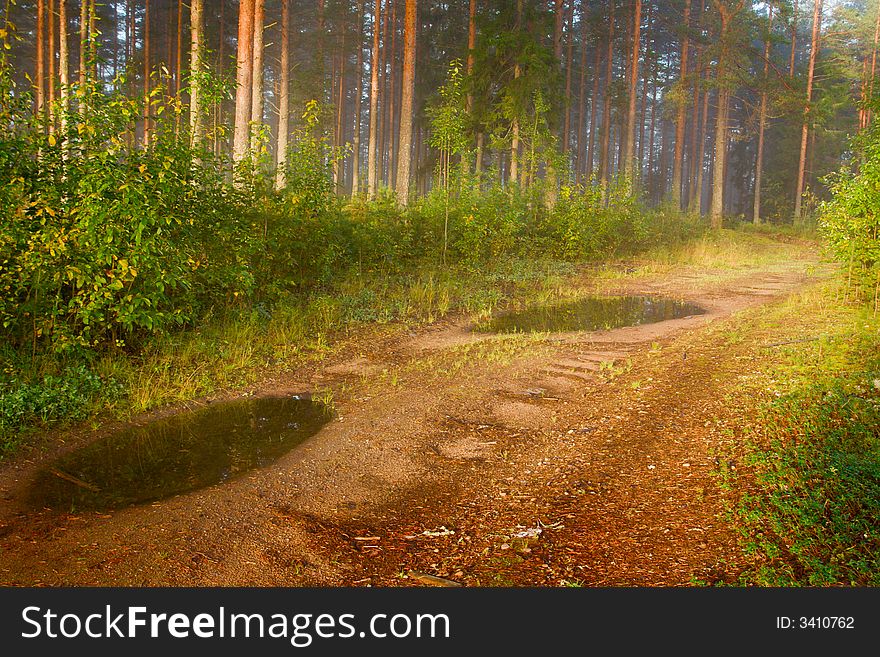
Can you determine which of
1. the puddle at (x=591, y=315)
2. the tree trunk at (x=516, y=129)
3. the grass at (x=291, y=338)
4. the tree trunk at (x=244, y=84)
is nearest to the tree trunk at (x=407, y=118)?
the grass at (x=291, y=338)

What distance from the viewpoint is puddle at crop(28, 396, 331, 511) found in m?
5.14

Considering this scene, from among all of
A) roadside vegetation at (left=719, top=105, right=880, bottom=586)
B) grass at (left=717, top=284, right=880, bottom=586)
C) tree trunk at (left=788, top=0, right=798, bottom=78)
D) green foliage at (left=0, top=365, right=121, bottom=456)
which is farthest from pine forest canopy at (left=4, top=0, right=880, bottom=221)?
grass at (left=717, top=284, right=880, bottom=586)

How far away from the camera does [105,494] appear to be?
5.12 meters

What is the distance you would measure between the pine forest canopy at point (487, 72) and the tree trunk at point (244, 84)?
0.11 ft

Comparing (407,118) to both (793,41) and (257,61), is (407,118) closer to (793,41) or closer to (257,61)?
(257,61)

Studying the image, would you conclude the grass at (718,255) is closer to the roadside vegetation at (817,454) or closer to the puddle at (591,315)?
the puddle at (591,315)

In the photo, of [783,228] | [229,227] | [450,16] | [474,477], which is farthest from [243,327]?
[783,228]

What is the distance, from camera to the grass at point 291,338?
275 inches

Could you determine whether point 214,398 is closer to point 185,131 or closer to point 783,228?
point 185,131

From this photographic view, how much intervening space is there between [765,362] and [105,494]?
746 centimetres

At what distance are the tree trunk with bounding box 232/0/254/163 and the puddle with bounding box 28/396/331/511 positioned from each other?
7715 mm

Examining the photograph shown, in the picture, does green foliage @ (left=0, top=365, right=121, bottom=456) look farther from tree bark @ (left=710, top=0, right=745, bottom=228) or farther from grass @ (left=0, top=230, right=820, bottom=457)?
tree bark @ (left=710, top=0, right=745, bottom=228)

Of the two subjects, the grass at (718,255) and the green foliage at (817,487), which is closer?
the green foliage at (817,487)

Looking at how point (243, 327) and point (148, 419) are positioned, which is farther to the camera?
point (243, 327)
